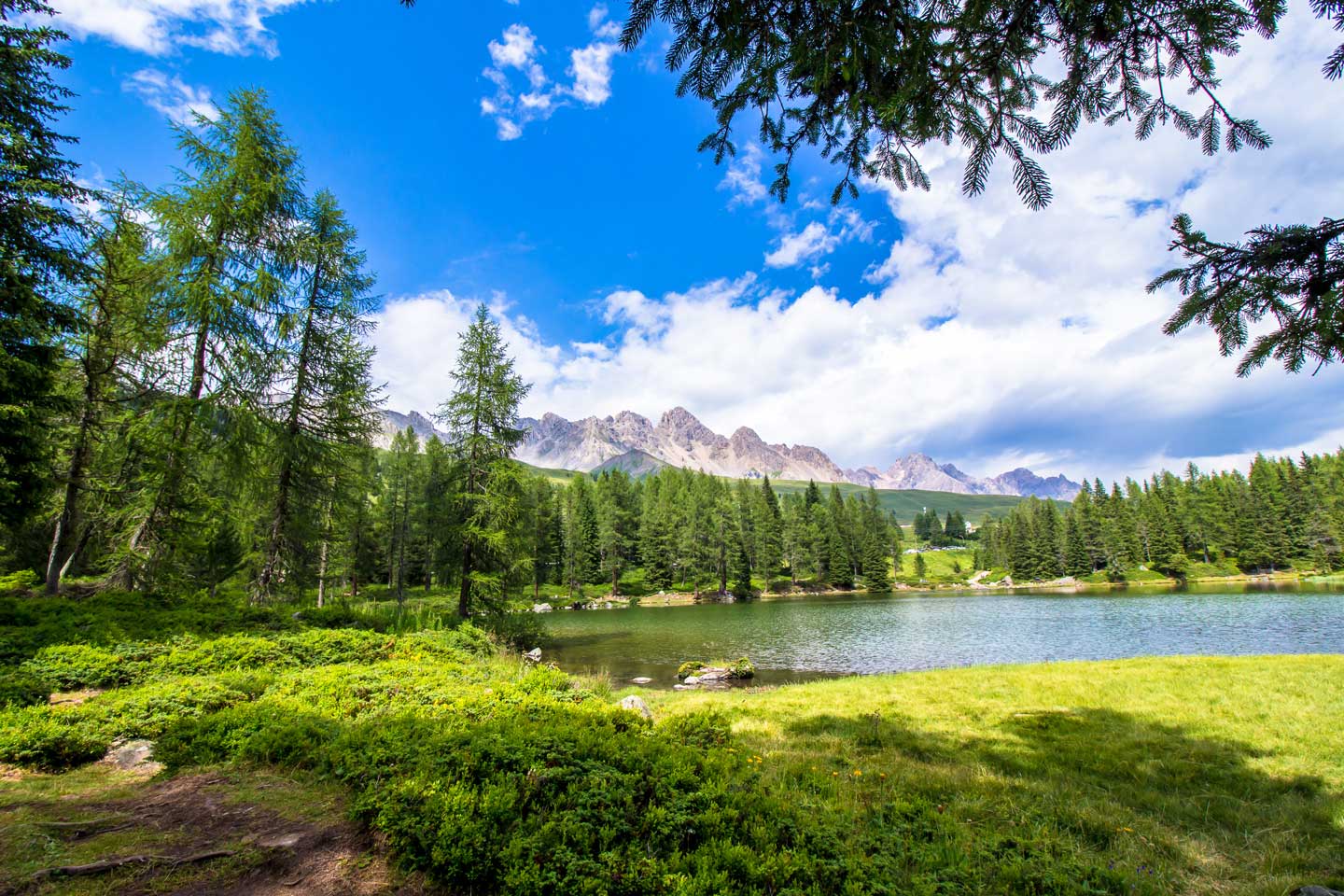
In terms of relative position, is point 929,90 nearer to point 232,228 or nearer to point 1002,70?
point 1002,70

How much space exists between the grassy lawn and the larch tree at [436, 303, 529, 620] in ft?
43.3

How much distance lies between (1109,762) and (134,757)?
44.3ft

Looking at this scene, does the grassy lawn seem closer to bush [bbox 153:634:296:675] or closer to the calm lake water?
bush [bbox 153:634:296:675]

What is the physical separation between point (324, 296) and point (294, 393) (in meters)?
3.87

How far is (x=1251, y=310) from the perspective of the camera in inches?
155

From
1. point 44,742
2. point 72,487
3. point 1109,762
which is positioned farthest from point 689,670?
point 72,487

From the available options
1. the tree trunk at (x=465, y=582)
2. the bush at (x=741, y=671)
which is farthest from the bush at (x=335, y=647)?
the bush at (x=741, y=671)

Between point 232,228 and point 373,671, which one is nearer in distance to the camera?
point 373,671

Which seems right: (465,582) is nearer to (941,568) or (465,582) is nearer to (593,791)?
(593,791)

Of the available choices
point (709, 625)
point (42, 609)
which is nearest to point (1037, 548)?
point (709, 625)

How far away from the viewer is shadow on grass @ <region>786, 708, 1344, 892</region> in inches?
197

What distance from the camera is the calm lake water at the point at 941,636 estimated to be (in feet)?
75.7

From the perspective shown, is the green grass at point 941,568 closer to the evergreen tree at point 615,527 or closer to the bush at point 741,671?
the evergreen tree at point 615,527

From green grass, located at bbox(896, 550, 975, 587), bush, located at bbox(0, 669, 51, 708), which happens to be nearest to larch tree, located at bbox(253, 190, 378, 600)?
bush, located at bbox(0, 669, 51, 708)
